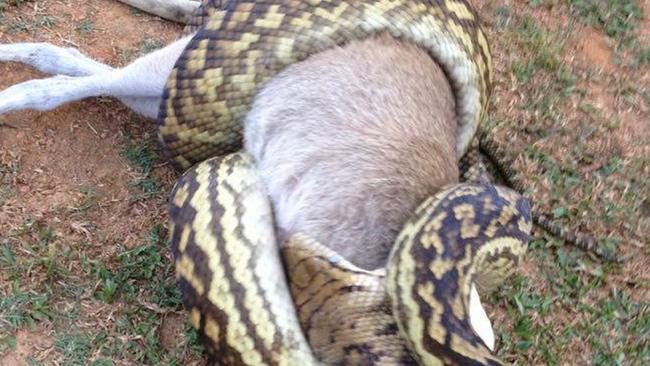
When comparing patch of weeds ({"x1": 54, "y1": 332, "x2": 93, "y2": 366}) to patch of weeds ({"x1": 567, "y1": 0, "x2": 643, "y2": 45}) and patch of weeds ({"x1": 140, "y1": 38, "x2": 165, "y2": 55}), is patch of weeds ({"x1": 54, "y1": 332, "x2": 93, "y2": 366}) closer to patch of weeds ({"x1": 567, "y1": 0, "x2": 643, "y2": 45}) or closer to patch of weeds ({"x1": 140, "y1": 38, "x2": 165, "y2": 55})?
patch of weeds ({"x1": 140, "y1": 38, "x2": 165, "y2": 55})

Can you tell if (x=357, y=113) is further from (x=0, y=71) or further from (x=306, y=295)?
(x=0, y=71)

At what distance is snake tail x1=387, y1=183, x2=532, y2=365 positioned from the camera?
2707 mm

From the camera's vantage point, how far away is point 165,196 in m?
4.16

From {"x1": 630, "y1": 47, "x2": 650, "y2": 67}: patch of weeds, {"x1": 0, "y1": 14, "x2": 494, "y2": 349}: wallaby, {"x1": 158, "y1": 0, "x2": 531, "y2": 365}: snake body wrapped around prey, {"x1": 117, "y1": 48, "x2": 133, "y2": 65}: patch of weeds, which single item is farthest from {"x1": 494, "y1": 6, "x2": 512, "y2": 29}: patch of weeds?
{"x1": 117, "y1": 48, "x2": 133, "y2": 65}: patch of weeds

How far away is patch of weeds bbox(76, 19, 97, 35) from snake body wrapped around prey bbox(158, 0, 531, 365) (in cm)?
133

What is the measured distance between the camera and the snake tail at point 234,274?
294 cm

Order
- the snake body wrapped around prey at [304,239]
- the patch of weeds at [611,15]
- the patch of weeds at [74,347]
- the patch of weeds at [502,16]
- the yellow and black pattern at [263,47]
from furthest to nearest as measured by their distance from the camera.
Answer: the patch of weeds at [611,15] < the patch of weeds at [502,16] < the patch of weeds at [74,347] < the yellow and black pattern at [263,47] < the snake body wrapped around prey at [304,239]

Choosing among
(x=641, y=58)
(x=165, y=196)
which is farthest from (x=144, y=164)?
(x=641, y=58)

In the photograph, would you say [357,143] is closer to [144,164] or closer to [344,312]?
[344,312]

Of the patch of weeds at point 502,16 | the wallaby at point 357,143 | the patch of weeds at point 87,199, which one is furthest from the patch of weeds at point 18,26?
the patch of weeds at point 502,16

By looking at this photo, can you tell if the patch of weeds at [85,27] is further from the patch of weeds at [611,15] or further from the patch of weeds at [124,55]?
the patch of weeds at [611,15]

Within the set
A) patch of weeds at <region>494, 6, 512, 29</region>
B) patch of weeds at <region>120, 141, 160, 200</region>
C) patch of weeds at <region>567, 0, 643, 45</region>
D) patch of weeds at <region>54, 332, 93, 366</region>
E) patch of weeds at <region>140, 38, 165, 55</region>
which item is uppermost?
patch of weeds at <region>567, 0, 643, 45</region>

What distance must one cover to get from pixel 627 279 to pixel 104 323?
8.88 ft

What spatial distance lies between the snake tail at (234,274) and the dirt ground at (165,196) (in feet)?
2.47
